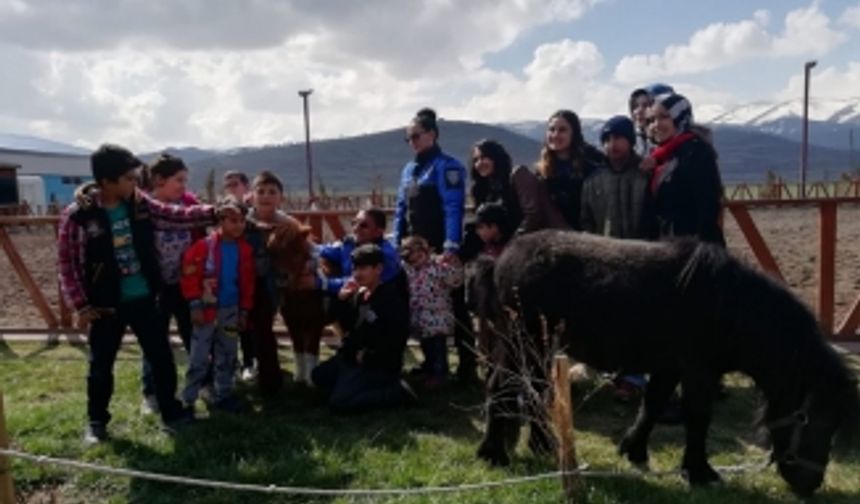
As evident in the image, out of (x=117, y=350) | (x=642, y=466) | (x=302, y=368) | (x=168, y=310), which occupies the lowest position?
(x=642, y=466)

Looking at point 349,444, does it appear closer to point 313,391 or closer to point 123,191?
point 313,391

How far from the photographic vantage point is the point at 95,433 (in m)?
4.59

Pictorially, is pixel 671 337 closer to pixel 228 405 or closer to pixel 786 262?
pixel 228 405

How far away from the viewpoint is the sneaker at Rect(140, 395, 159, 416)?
5039 mm

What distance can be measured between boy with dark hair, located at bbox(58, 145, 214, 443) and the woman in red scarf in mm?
2880

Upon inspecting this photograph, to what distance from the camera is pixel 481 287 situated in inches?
175

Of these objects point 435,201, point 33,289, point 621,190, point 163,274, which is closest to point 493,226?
point 435,201

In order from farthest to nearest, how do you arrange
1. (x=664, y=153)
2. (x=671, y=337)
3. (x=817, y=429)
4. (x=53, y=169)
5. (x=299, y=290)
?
(x=53, y=169), (x=299, y=290), (x=664, y=153), (x=671, y=337), (x=817, y=429)

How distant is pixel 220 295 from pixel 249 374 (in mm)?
1275

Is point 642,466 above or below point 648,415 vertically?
below

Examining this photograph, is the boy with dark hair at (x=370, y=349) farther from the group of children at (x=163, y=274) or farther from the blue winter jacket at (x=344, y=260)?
the group of children at (x=163, y=274)

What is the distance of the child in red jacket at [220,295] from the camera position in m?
4.82

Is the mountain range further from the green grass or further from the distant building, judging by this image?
the green grass

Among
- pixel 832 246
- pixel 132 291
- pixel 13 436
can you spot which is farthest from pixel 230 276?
pixel 832 246
